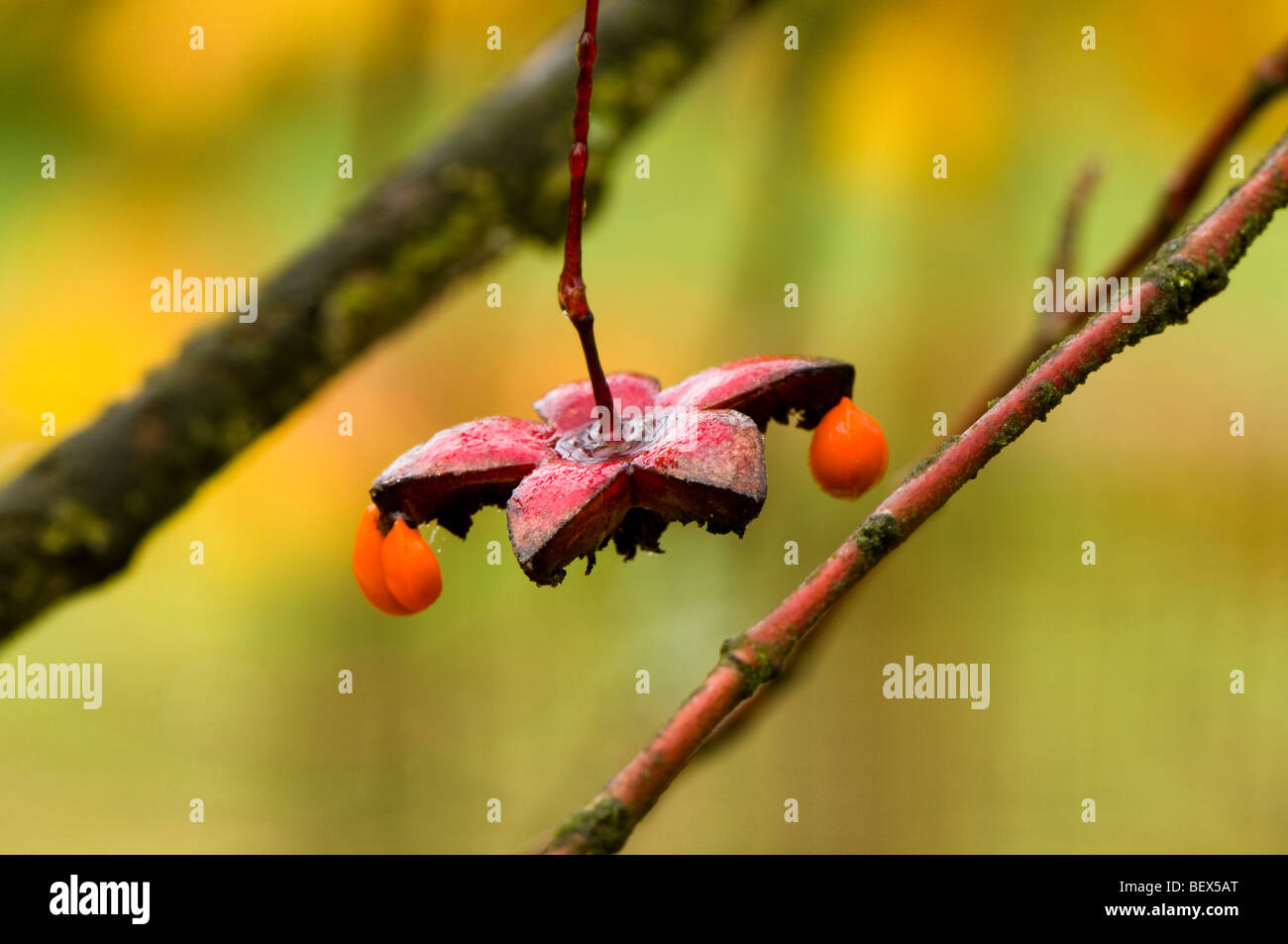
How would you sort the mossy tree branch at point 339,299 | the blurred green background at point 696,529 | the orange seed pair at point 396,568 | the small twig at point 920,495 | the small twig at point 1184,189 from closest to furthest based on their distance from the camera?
the small twig at point 920,495, the orange seed pair at point 396,568, the small twig at point 1184,189, the mossy tree branch at point 339,299, the blurred green background at point 696,529

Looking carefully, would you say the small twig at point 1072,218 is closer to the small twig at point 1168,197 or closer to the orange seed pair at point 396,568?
the small twig at point 1168,197

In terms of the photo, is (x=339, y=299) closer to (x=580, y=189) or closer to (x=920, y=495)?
(x=580, y=189)

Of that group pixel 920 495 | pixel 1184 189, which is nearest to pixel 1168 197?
pixel 1184 189

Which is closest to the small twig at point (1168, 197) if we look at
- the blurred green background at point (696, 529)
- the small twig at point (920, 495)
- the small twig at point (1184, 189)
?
the small twig at point (1184, 189)


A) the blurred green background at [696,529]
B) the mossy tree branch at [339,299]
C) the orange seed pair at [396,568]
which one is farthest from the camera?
the blurred green background at [696,529]

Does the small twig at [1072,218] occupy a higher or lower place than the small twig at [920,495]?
higher

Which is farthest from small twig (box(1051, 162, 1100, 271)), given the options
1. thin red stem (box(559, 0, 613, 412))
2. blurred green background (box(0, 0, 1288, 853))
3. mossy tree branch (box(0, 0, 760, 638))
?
blurred green background (box(0, 0, 1288, 853))

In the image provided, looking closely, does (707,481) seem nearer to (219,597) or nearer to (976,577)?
(976,577)
